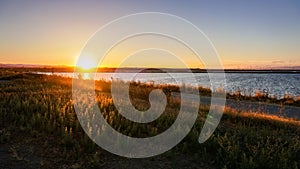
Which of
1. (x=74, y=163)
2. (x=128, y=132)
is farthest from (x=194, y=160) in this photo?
(x=74, y=163)

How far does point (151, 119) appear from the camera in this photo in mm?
9109

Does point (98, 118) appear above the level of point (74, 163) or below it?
above

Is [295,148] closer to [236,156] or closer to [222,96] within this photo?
[236,156]

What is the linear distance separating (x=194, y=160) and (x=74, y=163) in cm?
241

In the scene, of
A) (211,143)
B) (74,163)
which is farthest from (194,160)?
(74,163)

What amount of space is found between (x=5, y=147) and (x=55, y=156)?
1.20m

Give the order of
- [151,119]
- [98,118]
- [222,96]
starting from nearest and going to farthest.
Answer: [98,118] < [151,119] < [222,96]

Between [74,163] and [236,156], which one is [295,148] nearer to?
[236,156]

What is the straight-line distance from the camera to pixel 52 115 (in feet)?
27.7

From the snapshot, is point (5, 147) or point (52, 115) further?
point (52, 115)

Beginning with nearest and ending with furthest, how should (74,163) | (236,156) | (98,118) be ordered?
(74,163) < (236,156) < (98,118)

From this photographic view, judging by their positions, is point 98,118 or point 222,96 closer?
point 98,118

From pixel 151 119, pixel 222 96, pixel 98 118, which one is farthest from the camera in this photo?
pixel 222 96

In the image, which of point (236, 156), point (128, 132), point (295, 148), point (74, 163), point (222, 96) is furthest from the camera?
point (222, 96)
